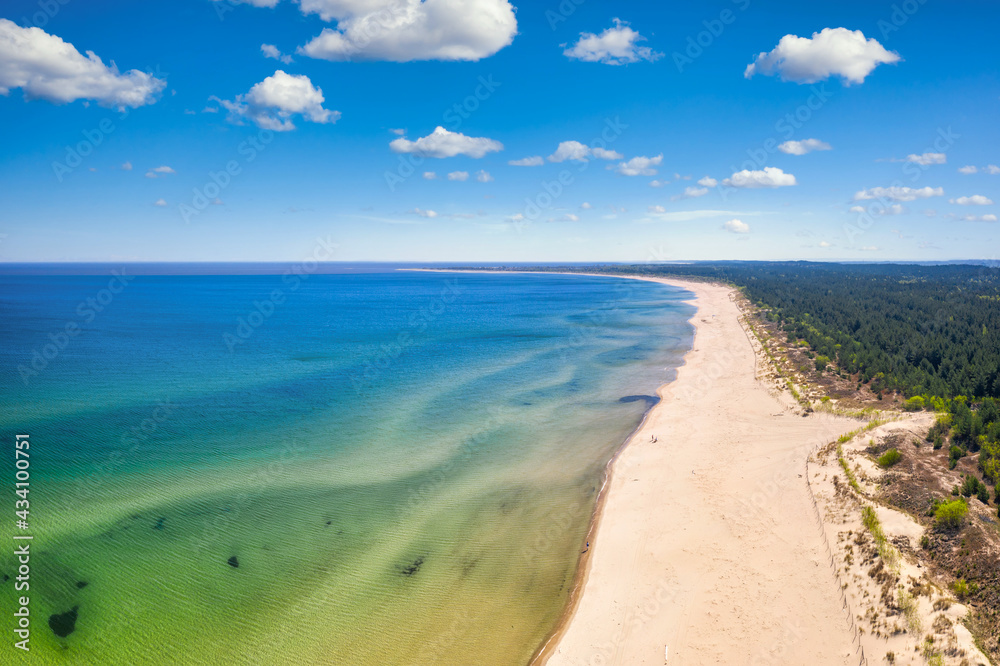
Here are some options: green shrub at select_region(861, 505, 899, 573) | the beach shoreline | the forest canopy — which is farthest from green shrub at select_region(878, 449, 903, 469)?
the forest canopy

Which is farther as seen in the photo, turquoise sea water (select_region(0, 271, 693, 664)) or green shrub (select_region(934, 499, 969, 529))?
green shrub (select_region(934, 499, 969, 529))

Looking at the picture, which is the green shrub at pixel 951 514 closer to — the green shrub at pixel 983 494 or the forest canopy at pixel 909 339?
the green shrub at pixel 983 494

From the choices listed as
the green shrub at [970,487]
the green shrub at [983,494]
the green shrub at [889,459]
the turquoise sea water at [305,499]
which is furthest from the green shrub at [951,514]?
the turquoise sea water at [305,499]

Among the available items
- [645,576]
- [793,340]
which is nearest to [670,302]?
[793,340]

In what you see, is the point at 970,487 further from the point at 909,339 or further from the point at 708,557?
the point at 909,339

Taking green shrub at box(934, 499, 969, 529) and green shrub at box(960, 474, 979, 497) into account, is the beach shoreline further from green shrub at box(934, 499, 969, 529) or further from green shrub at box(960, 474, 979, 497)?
green shrub at box(960, 474, 979, 497)

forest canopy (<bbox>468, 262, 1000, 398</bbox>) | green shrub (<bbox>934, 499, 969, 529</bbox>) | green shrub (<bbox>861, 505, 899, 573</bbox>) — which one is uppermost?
forest canopy (<bbox>468, 262, 1000, 398</bbox>)

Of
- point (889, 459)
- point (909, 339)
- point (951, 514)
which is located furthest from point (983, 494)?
Answer: point (909, 339)
